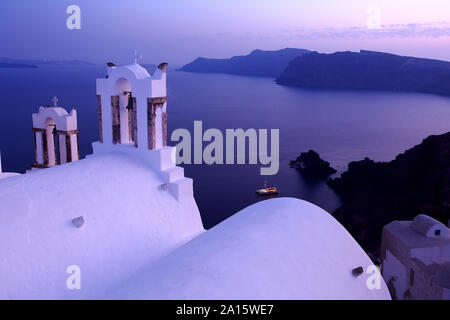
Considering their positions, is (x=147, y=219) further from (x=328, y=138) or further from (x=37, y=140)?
(x=328, y=138)

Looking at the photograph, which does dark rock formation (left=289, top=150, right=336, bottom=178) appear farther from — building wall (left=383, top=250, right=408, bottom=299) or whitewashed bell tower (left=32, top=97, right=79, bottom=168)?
whitewashed bell tower (left=32, top=97, right=79, bottom=168)

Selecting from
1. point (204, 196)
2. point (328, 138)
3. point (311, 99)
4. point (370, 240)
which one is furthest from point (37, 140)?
point (311, 99)

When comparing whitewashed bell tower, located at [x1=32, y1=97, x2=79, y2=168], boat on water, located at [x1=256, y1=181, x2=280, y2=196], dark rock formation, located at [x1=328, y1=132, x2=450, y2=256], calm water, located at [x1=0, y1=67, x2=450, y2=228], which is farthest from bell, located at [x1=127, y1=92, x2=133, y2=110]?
boat on water, located at [x1=256, y1=181, x2=280, y2=196]

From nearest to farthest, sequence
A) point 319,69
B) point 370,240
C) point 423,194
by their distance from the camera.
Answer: point 370,240
point 423,194
point 319,69

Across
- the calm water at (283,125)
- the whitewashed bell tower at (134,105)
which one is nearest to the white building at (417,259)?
the whitewashed bell tower at (134,105)

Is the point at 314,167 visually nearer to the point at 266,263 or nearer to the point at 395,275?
the point at 395,275

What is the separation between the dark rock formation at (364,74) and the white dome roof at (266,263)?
452 feet

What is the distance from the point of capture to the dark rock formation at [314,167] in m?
56.0

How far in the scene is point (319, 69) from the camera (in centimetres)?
16000

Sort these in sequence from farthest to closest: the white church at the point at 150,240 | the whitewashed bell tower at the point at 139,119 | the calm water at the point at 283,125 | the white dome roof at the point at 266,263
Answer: the calm water at the point at 283,125
the whitewashed bell tower at the point at 139,119
the white church at the point at 150,240
the white dome roof at the point at 266,263

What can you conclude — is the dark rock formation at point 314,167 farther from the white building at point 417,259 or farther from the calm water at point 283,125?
the white building at point 417,259

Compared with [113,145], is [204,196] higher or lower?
lower

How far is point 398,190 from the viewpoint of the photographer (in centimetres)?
4378
